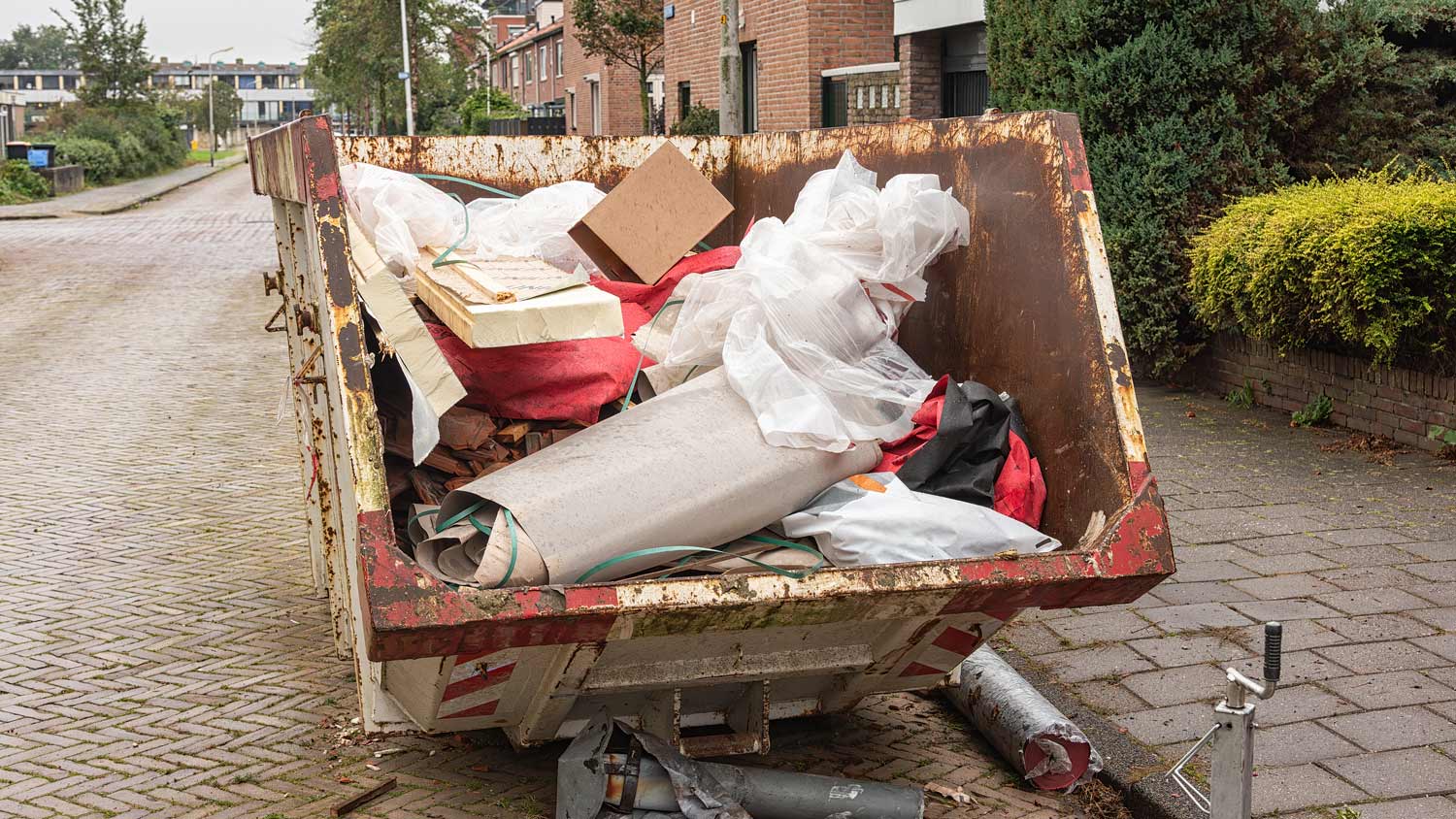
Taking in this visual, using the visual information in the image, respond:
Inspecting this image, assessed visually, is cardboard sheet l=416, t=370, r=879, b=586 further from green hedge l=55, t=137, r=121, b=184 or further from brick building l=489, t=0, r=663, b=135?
green hedge l=55, t=137, r=121, b=184

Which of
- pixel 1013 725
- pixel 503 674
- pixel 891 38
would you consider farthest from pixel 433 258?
pixel 891 38

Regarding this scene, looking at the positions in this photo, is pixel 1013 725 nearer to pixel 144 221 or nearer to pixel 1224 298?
pixel 1224 298

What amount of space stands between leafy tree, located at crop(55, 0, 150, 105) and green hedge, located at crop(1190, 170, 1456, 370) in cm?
4709

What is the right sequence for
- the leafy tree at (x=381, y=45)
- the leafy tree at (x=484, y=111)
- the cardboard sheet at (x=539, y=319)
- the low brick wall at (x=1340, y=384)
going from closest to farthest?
1. the cardboard sheet at (x=539, y=319)
2. the low brick wall at (x=1340, y=384)
3. the leafy tree at (x=381, y=45)
4. the leafy tree at (x=484, y=111)

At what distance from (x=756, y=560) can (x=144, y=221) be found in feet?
90.6

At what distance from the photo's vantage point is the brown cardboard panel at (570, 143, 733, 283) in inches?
159

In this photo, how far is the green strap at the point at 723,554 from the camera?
264 cm

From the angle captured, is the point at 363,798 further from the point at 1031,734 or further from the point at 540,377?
the point at 1031,734

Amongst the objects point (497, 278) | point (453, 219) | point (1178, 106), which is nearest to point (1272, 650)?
point (497, 278)

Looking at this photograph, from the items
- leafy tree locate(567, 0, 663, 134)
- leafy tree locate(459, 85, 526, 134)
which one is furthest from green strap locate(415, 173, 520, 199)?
leafy tree locate(459, 85, 526, 134)

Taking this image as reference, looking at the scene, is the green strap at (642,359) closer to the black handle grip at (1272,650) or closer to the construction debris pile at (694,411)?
the construction debris pile at (694,411)

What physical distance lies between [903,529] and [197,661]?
276cm

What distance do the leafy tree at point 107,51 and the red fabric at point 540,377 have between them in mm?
48857

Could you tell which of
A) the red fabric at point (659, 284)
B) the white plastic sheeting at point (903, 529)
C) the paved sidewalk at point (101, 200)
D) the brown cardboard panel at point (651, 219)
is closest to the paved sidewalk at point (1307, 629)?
the white plastic sheeting at point (903, 529)
